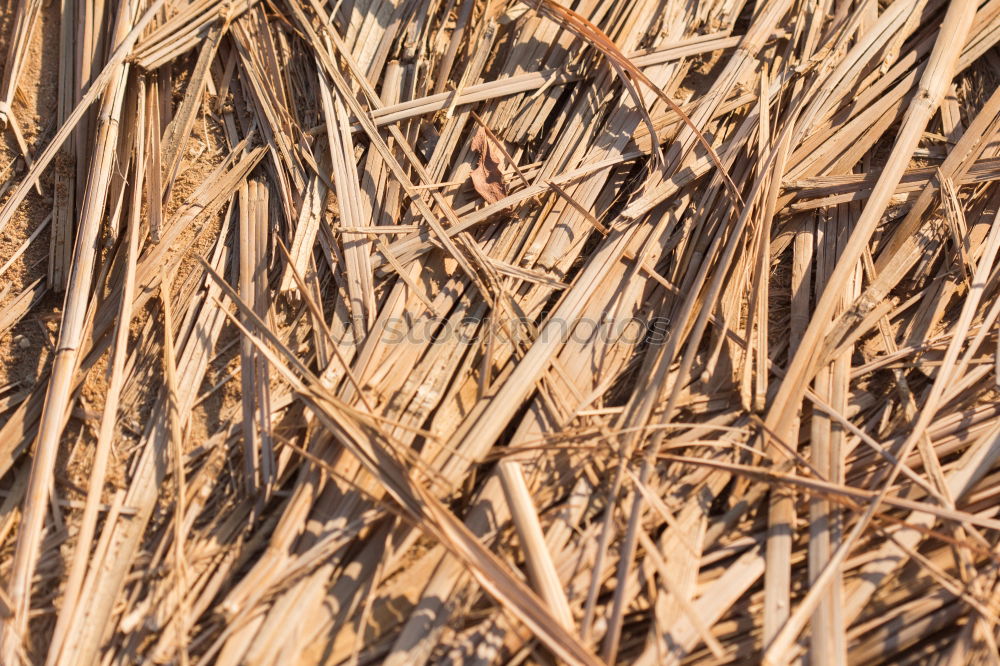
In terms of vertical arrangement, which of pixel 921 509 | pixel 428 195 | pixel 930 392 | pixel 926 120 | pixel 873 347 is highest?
pixel 926 120

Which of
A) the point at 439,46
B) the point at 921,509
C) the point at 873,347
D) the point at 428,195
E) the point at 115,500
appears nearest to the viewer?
the point at 921,509

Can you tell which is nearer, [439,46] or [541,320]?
[541,320]

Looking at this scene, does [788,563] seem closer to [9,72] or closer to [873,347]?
[873,347]

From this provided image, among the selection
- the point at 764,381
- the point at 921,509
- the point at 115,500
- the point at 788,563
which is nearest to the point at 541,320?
the point at 764,381

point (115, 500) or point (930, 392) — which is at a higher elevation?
point (930, 392)

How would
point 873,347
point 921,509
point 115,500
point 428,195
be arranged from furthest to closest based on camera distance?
point 428,195 → point 873,347 → point 115,500 → point 921,509

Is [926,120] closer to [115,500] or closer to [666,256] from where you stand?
[666,256]
